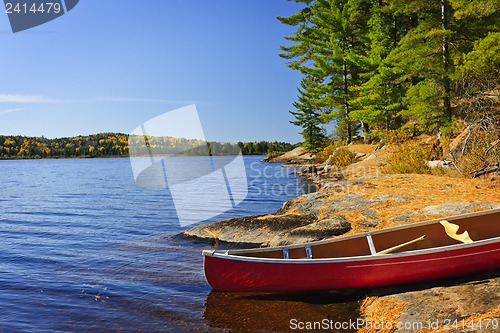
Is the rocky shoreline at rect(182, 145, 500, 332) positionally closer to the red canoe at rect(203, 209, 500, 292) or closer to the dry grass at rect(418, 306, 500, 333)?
the red canoe at rect(203, 209, 500, 292)

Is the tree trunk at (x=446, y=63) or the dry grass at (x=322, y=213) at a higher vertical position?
the tree trunk at (x=446, y=63)

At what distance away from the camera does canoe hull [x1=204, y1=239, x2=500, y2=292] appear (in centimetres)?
664

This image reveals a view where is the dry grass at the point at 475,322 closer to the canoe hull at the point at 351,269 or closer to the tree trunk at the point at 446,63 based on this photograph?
the canoe hull at the point at 351,269

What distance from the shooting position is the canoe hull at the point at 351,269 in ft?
21.8

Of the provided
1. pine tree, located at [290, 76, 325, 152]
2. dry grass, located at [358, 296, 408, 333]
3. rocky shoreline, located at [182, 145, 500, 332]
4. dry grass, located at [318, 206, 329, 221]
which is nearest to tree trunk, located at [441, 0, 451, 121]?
rocky shoreline, located at [182, 145, 500, 332]

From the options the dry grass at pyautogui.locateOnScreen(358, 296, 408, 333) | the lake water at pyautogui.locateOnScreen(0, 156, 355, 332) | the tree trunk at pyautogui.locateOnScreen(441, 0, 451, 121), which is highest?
the tree trunk at pyautogui.locateOnScreen(441, 0, 451, 121)

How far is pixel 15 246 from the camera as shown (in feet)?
42.6

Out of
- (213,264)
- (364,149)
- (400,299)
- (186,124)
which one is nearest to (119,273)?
(213,264)

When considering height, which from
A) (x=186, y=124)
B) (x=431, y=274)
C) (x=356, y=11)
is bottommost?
(x=431, y=274)

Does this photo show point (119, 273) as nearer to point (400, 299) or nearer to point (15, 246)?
point (15, 246)

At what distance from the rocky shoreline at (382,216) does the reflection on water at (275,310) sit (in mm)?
467

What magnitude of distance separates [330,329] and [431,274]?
212cm

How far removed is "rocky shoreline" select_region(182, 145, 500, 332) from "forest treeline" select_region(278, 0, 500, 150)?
4.30m

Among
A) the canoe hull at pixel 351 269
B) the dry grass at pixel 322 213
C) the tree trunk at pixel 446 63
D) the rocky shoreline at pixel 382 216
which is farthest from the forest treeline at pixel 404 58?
the canoe hull at pixel 351 269
